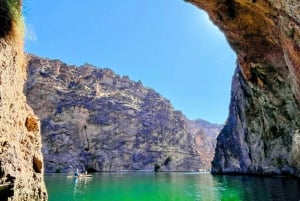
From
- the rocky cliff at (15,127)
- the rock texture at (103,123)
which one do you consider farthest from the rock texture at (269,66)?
the rock texture at (103,123)

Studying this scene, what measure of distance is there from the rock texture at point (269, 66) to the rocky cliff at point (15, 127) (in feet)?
35.8

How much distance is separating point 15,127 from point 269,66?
60.1 ft

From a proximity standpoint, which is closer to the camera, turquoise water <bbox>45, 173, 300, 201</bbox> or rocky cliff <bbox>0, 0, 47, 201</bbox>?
rocky cliff <bbox>0, 0, 47, 201</bbox>

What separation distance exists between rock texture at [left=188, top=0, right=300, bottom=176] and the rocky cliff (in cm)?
1090

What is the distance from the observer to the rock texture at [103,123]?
124062mm

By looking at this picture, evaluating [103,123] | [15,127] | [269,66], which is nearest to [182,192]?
[269,66]

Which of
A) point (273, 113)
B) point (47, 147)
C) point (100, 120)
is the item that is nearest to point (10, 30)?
point (273, 113)

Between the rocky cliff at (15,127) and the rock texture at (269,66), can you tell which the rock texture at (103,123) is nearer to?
the rock texture at (269,66)

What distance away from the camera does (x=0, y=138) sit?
1236cm

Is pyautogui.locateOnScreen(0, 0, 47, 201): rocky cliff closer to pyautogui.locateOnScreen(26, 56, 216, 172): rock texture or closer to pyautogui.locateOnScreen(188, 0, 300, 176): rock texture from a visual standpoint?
pyautogui.locateOnScreen(188, 0, 300, 176): rock texture

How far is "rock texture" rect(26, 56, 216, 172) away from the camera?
124m

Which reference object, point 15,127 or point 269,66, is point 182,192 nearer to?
point 269,66

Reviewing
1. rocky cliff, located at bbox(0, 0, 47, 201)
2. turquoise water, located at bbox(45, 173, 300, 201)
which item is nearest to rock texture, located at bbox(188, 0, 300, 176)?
turquoise water, located at bbox(45, 173, 300, 201)

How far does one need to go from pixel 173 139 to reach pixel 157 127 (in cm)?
986
